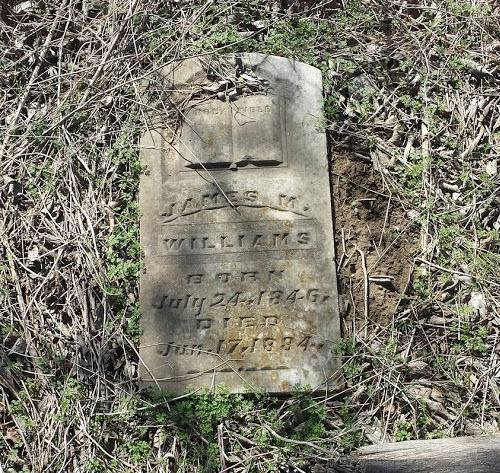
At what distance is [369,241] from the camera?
3.24m

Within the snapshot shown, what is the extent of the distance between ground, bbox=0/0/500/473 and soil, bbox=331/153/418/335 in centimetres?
1

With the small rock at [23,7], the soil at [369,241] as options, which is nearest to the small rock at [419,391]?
the soil at [369,241]

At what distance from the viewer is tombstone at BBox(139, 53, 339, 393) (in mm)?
2920

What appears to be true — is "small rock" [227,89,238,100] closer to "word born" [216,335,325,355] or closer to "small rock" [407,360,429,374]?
"word born" [216,335,325,355]

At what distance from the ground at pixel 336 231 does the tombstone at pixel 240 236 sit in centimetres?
12

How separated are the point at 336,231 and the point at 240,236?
1.58ft

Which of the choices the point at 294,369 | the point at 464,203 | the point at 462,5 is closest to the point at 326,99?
the point at 464,203

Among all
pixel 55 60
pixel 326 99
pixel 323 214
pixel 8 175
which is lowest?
Answer: pixel 323 214

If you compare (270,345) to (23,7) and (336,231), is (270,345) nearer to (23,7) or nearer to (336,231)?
(336,231)

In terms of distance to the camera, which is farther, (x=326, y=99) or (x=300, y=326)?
(x=326, y=99)

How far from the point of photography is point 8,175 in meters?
3.46

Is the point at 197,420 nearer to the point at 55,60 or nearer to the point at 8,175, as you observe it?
the point at 8,175

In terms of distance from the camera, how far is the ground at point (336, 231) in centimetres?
288

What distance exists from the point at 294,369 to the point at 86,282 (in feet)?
3.58
